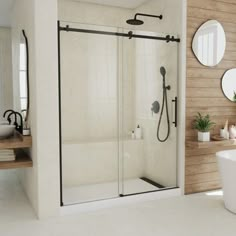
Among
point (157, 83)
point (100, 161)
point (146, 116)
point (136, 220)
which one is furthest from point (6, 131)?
point (157, 83)

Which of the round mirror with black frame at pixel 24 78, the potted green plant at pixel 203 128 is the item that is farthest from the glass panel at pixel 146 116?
the round mirror with black frame at pixel 24 78

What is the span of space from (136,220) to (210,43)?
246cm

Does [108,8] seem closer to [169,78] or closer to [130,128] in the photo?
[169,78]

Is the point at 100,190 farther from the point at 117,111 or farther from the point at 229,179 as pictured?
the point at 229,179

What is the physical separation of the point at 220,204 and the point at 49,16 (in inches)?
111

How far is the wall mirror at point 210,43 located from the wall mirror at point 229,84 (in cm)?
25

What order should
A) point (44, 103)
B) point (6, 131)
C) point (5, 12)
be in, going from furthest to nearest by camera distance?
point (5, 12), point (6, 131), point (44, 103)

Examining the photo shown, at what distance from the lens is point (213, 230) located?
2525mm

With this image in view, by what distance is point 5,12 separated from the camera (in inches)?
165

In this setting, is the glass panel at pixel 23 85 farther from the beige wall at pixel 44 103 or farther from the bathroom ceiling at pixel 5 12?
the bathroom ceiling at pixel 5 12

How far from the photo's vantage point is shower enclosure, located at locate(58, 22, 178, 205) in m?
3.48

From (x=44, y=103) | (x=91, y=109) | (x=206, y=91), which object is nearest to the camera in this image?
(x=44, y=103)

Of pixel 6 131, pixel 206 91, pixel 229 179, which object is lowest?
pixel 229 179

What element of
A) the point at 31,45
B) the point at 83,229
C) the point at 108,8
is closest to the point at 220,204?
the point at 83,229
